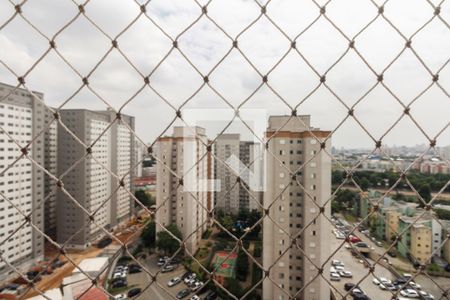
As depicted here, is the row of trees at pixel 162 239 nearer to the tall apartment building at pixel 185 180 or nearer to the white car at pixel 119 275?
the tall apartment building at pixel 185 180

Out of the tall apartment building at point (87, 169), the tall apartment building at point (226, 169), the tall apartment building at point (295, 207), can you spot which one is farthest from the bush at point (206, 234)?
the tall apartment building at point (295, 207)

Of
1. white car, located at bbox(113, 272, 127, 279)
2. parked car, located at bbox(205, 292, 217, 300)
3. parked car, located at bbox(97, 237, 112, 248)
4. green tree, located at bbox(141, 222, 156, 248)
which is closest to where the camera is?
parked car, located at bbox(205, 292, 217, 300)

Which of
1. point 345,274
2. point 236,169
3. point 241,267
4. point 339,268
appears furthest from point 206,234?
point 236,169

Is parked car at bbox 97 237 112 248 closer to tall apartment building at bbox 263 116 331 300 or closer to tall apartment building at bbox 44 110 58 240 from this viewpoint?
tall apartment building at bbox 44 110 58 240

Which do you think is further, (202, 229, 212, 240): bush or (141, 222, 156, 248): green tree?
(141, 222, 156, 248): green tree

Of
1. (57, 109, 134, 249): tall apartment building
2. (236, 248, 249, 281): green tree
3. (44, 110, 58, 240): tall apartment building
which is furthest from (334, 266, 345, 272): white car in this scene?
Answer: (44, 110, 58, 240): tall apartment building

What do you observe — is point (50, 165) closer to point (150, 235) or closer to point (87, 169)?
point (87, 169)
